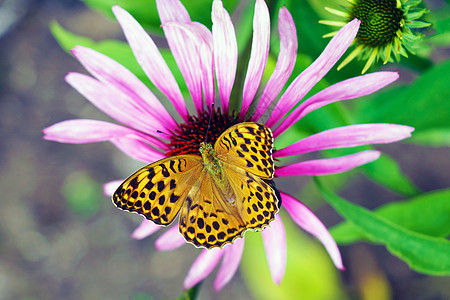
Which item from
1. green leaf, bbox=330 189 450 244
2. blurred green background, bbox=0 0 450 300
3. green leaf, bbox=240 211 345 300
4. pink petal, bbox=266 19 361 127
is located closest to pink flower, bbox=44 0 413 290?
pink petal, bbox=266 19 361 127

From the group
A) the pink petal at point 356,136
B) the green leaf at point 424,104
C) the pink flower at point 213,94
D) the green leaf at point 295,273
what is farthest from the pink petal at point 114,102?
the green leaf at point 295,273

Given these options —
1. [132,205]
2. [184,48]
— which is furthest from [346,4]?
[132,205]

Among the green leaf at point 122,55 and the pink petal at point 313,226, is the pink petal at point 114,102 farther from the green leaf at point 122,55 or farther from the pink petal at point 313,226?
the pink petal at point 313,226

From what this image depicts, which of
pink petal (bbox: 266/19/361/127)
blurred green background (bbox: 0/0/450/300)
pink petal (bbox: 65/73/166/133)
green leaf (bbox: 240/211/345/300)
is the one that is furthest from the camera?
blurred green background (bbox: 0/0/450/300)

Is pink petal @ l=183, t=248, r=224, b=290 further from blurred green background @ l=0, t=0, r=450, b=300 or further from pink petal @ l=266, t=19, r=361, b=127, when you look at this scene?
blurred green background @ l=0, t=0, r=450, b=300

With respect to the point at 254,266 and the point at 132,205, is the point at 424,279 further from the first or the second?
the point at 132,205

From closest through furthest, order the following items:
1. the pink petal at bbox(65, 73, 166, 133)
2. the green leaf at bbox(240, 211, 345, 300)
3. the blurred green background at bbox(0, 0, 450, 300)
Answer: the pink petal at bbox(65, 73, 166, 133)
the green leaf at bbox(240, 211, 345, 300)
the blurred green background at bbox(0, 0, 450, 300)

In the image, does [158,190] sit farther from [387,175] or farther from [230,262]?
[387,175]

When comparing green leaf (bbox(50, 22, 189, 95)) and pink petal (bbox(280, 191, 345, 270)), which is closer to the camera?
pink petal (bbox(280, 191, 345, 270))
